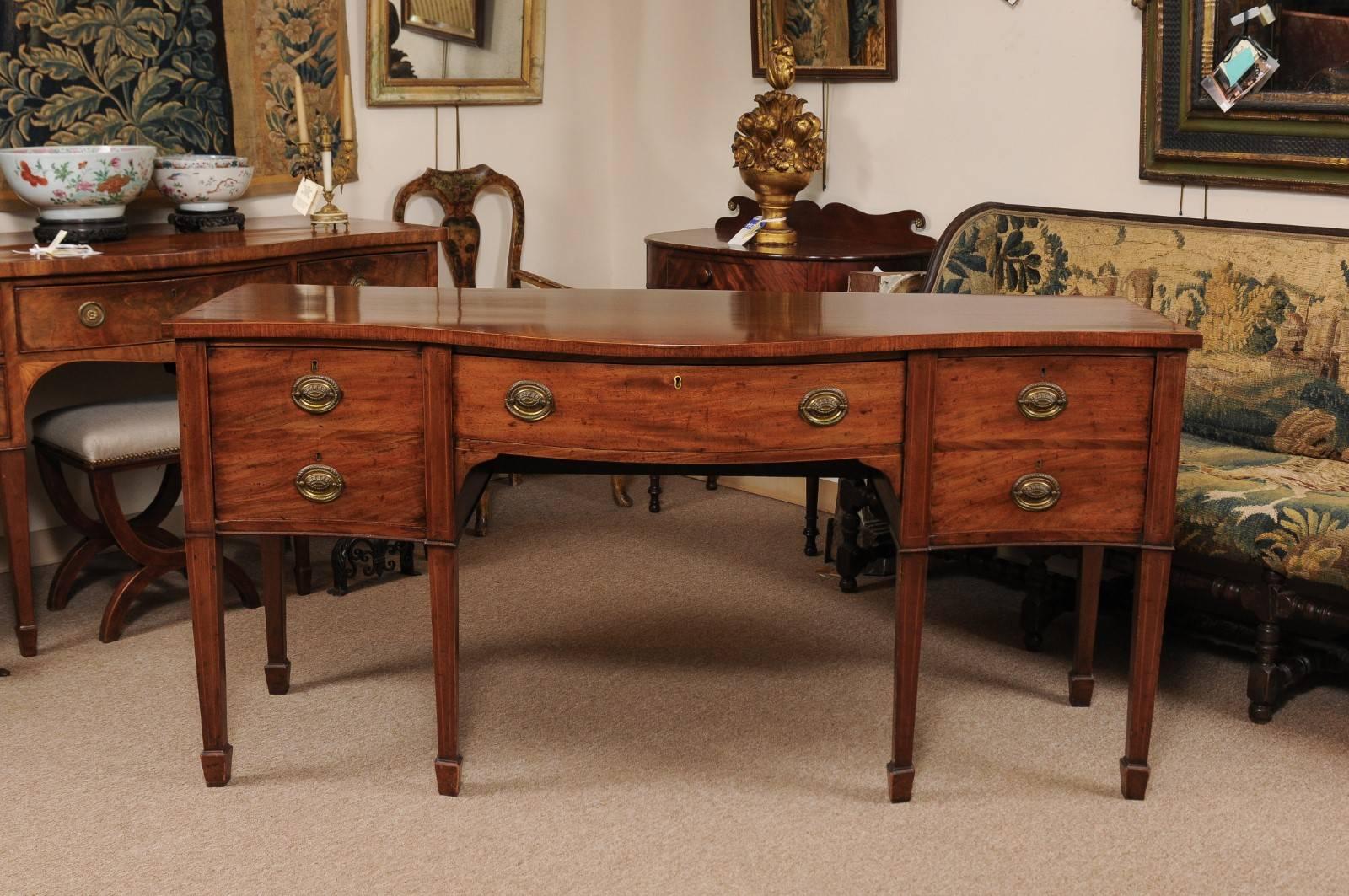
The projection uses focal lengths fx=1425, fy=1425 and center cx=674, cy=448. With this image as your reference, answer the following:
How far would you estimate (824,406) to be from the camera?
295 centimetres

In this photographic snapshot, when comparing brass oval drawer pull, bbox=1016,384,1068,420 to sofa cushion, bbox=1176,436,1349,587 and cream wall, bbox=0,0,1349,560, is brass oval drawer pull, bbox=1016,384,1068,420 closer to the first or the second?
sofa cushion, bbox=1176,436,1349,587

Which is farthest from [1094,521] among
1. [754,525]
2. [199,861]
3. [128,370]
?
[128,370]

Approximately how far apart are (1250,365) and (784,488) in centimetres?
212

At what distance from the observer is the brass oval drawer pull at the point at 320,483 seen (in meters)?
3.04

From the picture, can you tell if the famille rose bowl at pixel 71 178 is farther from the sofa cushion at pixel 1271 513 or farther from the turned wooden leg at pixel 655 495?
the sofa cushion at pixel 1271 513

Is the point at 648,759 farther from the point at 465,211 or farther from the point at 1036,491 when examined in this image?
the point at 465,211

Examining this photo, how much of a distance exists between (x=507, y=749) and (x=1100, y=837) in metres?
1.37

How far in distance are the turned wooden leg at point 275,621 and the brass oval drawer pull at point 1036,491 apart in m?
1.89

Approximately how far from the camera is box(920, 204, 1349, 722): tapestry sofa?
349 centimetres

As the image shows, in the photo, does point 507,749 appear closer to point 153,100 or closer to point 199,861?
point 199,861

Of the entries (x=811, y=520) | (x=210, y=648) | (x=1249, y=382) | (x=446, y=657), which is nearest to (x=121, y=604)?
(x=210, y=648)

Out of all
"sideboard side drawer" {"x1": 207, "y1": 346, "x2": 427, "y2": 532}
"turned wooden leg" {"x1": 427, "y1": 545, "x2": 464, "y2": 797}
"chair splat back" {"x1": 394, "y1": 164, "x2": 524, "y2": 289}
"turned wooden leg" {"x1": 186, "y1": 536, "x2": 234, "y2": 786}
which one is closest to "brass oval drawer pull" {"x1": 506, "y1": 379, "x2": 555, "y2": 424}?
"sideboard side drawer" {"x1": 207, "y1": 346, "x2": 427, "y2": 532}

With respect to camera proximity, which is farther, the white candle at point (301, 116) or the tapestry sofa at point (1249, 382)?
the white candle at point (301, 116)

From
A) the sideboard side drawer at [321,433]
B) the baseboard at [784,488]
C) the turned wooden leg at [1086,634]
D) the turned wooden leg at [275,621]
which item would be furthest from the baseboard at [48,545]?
the turned wooden leg at [1086,634]
